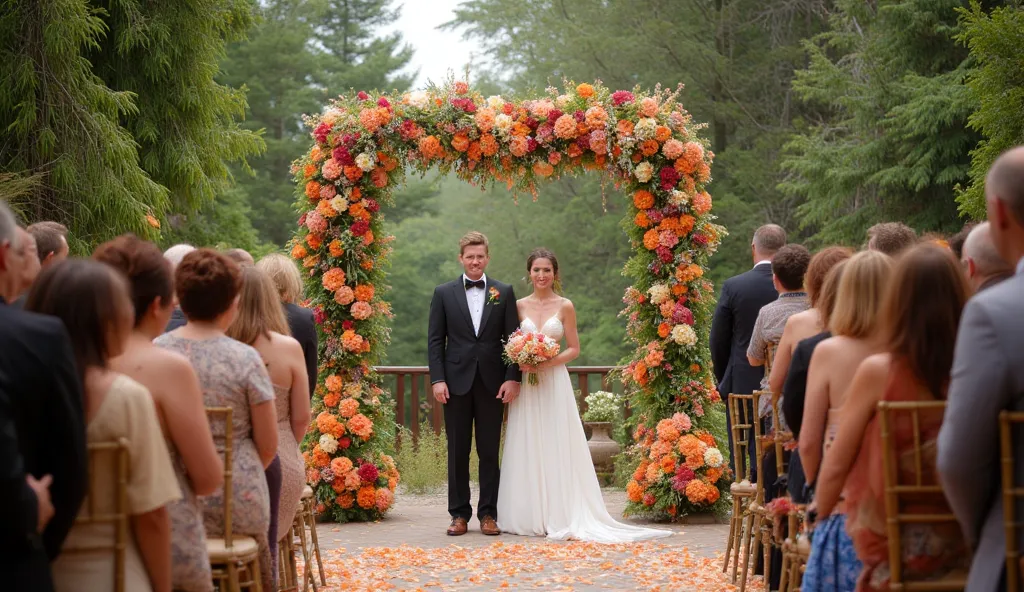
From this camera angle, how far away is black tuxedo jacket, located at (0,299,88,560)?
2369 mm

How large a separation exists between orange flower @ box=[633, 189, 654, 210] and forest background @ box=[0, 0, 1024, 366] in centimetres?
303

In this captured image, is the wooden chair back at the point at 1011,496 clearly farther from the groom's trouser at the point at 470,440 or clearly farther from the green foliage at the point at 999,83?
the green foliage at the point at 999,83

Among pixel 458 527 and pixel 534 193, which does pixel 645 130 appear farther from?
pixel 458 527

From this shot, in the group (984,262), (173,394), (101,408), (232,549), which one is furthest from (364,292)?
(101,408)

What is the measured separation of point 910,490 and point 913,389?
281 mm

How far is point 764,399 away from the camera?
5.41 metres

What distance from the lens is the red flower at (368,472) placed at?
28.3 feet

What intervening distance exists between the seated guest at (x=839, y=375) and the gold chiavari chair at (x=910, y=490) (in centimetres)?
38


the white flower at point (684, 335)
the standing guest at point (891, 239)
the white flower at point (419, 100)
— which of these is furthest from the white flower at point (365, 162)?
the standing guest at point (891, 239)

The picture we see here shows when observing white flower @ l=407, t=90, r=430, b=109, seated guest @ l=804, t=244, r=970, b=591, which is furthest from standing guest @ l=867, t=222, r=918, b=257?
white flower @ l=407, t=90, r=430, b=109

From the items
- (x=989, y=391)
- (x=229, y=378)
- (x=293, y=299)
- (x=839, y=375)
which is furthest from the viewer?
(x=293, y=299)

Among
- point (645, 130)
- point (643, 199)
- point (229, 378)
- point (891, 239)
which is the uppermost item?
point (645, 130)

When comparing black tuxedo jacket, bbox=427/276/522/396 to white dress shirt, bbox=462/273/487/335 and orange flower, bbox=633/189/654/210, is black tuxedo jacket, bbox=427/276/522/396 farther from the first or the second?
orange flower, bbox=633/189/654/210

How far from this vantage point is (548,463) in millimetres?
8141
